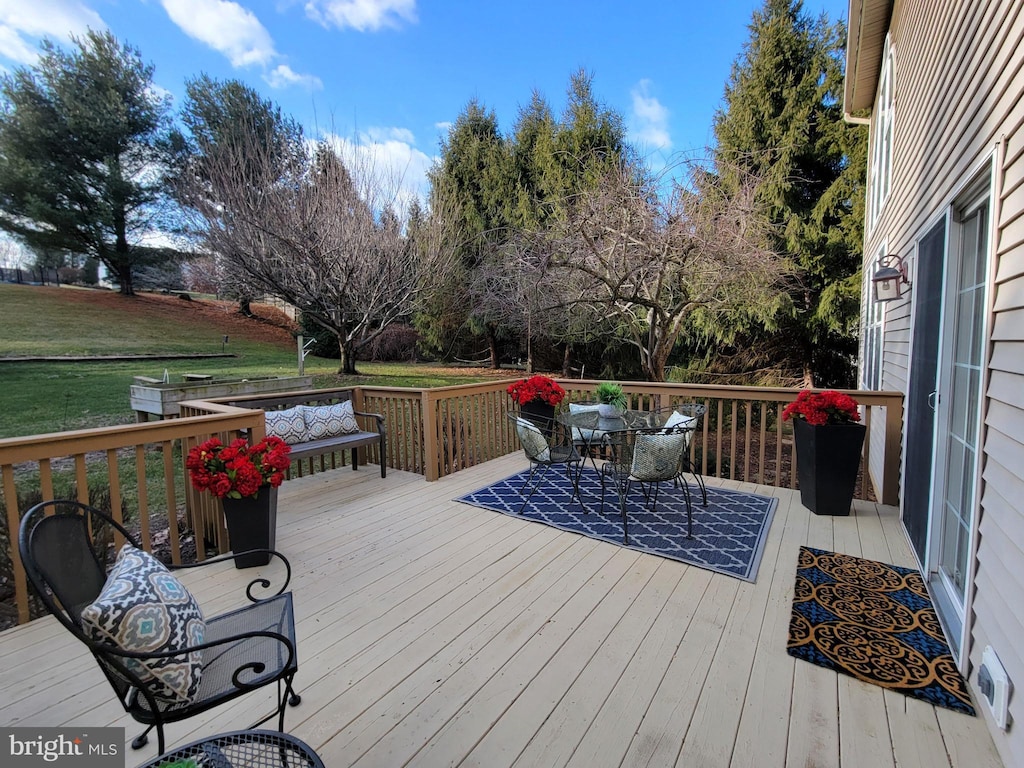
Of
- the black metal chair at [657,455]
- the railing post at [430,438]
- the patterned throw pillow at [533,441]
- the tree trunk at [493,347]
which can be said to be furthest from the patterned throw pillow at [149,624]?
the tree trunk at [493,347]

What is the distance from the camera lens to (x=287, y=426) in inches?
163

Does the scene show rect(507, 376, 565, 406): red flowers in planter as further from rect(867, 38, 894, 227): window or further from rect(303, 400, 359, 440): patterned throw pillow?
rect(867, 38, 894, 227): window

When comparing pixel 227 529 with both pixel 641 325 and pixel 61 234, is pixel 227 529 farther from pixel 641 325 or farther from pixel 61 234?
pixel 61 234

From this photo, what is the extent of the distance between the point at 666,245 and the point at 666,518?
3923 millimetres

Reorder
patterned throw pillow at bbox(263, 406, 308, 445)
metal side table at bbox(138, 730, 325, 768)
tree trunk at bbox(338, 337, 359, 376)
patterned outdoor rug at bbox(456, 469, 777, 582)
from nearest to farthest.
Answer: metal side table at bbox(138, 730, 325, 768), patterned outdoor rug at bbox(456, 469, 777, 582), patterned throw pillow at bbox(263, 406, 308, 445), tree trunk at bbox(338, 337, 359, 376)

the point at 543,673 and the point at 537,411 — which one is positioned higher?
the point at 537,411

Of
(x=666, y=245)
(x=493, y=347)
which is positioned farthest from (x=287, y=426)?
(x=493, y=347)

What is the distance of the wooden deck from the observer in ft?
4.98

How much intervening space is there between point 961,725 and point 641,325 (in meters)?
6.85

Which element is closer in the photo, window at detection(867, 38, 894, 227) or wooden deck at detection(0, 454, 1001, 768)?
wooden deck at detection(0, 454, 1001, 768)

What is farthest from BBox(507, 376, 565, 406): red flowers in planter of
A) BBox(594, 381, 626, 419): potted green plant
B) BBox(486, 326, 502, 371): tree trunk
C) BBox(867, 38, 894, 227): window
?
BBox(486, 326, 502, 371): tree trunk

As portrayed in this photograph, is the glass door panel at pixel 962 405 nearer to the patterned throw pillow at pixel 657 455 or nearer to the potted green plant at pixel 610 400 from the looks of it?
the patterned throw pillow at pixel 657 455

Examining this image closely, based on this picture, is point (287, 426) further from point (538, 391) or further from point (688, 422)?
point (688, 422)

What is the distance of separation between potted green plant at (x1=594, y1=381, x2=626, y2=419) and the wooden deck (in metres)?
1.52
